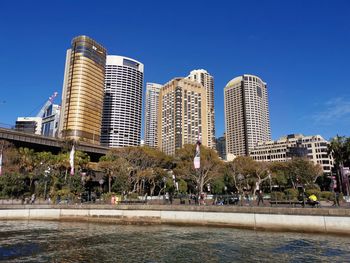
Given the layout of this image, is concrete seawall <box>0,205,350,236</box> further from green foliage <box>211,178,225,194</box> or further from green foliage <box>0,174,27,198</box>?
green foliage <box>211,178,225,194</box>

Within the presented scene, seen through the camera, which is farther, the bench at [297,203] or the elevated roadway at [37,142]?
the elevated roadway at [37,142]

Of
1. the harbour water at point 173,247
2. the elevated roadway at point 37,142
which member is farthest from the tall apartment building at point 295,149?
the harbour water at point 173,247

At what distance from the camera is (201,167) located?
68125mm

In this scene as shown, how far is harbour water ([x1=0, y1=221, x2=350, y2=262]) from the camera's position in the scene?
16609 mm

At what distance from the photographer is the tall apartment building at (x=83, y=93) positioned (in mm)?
162125

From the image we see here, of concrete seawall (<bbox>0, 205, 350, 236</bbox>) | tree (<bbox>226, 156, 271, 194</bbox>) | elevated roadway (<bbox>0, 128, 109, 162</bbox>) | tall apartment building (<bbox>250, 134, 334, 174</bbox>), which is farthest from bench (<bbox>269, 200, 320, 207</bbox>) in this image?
tall apartment building (<bbox>250, 134, 334, 174</bbox>)

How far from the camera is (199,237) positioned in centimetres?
2425

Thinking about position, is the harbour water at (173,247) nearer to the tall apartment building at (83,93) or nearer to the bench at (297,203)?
the bench at (297,203)

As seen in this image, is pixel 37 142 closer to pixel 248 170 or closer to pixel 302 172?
pixel 248 170

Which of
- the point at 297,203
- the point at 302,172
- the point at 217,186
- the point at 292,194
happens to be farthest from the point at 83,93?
the point at 297,203

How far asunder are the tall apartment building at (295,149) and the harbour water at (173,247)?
119775mm

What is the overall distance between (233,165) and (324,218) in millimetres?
51759

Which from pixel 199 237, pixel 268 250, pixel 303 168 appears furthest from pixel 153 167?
pixel 268 250

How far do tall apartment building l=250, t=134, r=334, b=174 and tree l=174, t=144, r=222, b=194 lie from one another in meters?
72.9
